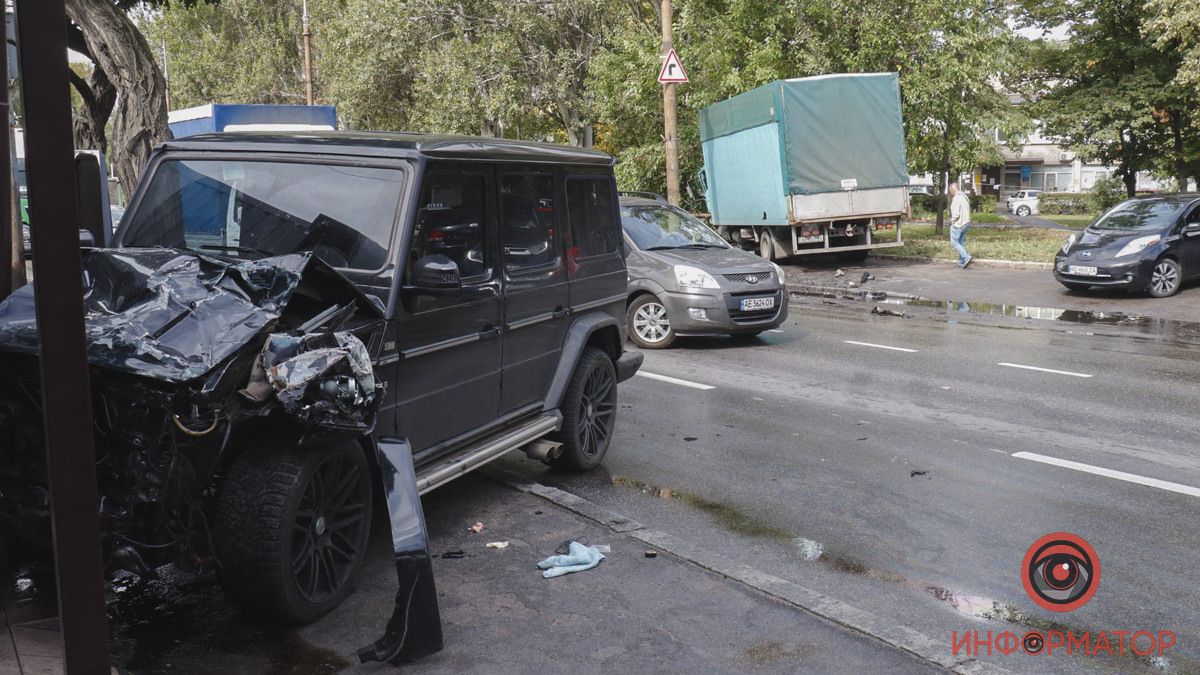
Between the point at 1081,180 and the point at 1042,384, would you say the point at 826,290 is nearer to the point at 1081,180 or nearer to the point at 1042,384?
the point at 1042,384

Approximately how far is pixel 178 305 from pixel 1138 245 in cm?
1633

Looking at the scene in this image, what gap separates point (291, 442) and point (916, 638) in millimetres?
2722

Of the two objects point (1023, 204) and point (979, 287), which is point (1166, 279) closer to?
point (979, 287)

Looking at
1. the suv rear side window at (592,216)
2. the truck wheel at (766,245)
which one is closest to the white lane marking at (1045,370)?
the suv rear side window at (592,216)

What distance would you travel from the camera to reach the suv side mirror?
16.8 feet

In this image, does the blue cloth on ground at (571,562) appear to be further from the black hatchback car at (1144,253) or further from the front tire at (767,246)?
the front tire at (767,246)

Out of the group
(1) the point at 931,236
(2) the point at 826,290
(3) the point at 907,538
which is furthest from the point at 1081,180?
(3) the point at 907,538

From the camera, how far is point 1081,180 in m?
81.9

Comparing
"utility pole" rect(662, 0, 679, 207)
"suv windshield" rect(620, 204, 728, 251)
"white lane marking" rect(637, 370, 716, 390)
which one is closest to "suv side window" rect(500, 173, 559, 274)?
"white lane marking" rect(637, 370, 716, 390)

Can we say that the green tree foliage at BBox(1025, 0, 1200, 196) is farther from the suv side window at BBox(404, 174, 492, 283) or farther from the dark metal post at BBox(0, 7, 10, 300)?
the dark metal post at BBox(0, 7, 10, 300)

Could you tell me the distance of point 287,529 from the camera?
426 cm

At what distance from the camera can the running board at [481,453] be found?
17.4 ft

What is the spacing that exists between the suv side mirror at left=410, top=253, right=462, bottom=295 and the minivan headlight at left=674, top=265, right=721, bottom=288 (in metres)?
7.49

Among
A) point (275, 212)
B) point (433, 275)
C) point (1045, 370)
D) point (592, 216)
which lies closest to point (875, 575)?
point (433, 275)
